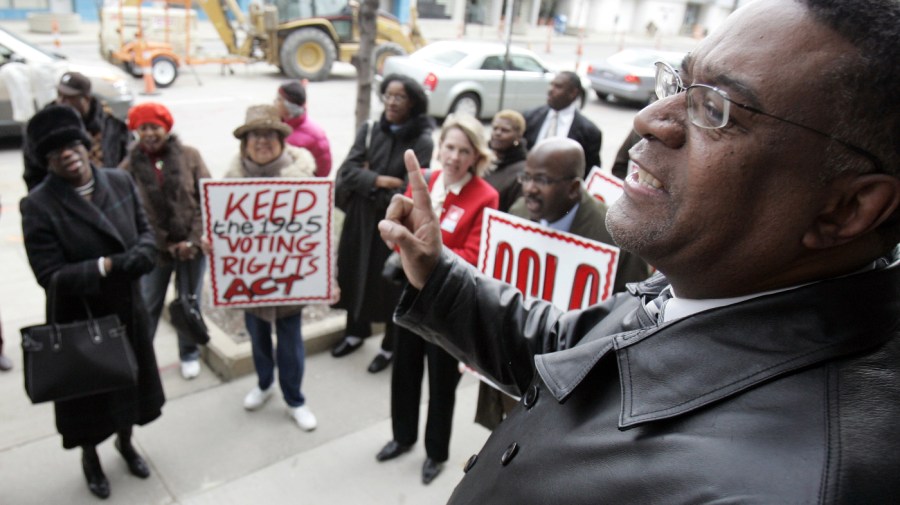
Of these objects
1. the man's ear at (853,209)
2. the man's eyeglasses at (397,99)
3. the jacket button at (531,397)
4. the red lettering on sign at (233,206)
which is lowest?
the red lettering on sign at (233,206)

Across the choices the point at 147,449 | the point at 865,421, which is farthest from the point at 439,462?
the point at 865,421

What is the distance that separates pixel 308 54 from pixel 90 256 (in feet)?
45.9

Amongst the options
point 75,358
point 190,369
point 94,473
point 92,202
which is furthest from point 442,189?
point 94,473

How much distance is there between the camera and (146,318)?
324 cm

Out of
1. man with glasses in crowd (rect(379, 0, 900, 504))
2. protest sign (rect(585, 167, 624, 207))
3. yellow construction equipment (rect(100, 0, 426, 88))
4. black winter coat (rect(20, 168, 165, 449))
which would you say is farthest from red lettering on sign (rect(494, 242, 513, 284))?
yellow construction equipment (rect(100, 0, 426, 88))

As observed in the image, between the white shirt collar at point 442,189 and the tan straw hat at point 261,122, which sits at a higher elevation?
the tan straw hat at point 261,122

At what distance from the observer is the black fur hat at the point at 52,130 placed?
9.35 feet

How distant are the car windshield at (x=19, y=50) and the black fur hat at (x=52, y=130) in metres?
7.65

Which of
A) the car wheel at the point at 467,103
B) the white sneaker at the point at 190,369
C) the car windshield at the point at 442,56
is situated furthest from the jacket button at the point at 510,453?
the car windshield at the point at 442,56

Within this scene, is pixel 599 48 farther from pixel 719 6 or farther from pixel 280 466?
pixel 280 466

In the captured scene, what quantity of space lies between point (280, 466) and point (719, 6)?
161 ft

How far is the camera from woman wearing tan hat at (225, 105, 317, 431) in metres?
3.71

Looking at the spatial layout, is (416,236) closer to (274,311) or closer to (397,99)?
(274,311)

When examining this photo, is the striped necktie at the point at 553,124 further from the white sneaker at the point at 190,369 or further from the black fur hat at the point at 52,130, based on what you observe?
the black fur hat at the point at 52,130
